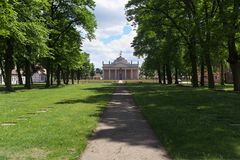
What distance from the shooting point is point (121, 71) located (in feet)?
619

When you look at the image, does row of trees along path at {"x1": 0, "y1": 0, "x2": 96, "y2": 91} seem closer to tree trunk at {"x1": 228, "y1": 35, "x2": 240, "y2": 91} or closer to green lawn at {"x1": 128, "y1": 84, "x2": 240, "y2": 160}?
tree trunk at {"x1": 228, "y1": 35, "x2": 240, "y2": 91}

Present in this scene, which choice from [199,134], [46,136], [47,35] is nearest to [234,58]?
[47,35]

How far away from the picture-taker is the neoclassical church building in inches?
7418

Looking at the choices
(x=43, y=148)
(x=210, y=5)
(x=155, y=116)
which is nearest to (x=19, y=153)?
(x=43, y=148)

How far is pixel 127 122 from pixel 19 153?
6702 mm

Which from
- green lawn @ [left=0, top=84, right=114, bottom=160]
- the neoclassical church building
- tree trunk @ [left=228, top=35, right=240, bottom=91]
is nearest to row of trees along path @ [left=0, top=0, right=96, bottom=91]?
tree trunk @ [left=228, top=35, right=240, bottom=91]

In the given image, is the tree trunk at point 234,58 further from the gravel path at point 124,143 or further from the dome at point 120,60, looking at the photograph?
the dome at point 120,60

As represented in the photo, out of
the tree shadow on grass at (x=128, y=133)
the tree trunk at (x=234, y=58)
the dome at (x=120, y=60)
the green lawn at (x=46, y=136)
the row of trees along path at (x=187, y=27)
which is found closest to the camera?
the green lawn at (x=46, y=136)

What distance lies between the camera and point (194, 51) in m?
50.0

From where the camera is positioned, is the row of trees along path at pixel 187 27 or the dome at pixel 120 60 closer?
the row of trees along path at pixel 187 27

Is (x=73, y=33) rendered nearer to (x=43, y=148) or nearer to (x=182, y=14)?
(x=182, y=14)

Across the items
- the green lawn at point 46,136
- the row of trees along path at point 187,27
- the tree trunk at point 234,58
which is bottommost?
the green lawn at point 46,136

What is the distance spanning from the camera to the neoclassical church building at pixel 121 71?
618ft

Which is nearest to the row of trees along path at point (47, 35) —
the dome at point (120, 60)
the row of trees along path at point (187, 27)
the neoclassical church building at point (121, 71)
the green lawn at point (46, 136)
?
the row of trees along path at point (187, 27)
